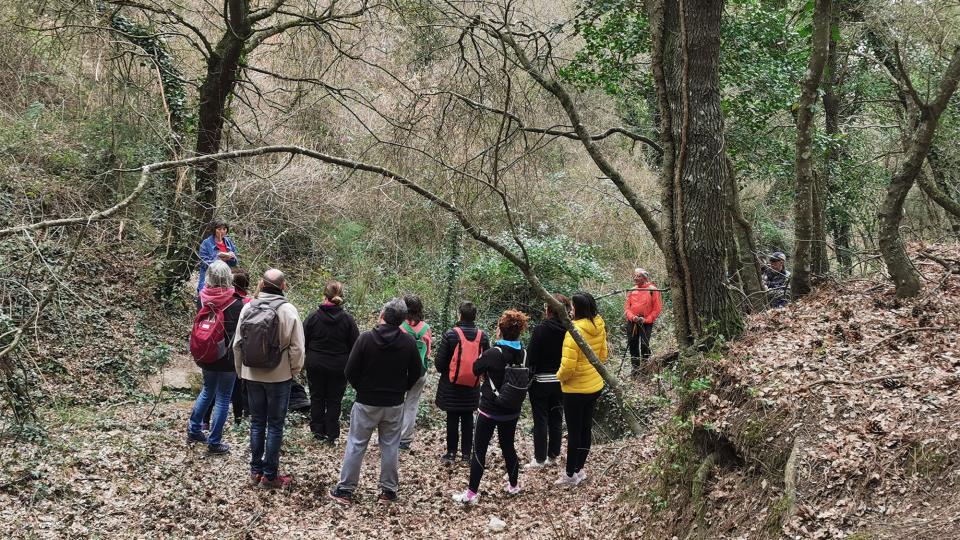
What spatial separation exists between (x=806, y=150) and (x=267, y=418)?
6160 mm

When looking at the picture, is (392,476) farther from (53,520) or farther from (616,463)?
(53,520)

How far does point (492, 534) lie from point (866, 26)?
960cm

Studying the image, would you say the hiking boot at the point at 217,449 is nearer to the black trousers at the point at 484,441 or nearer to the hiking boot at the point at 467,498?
the hiking boot at the point at 467,498

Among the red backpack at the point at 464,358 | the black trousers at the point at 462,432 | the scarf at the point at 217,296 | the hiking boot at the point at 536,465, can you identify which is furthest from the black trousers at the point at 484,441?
the scarf at the point at 217,296

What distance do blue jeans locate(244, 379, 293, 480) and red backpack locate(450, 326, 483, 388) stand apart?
5.58 ft

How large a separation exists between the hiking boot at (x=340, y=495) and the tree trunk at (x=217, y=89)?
17.3 feet

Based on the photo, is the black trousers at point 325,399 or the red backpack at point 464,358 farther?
the black trousers at point 325,399

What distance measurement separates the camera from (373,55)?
1379 centimetres

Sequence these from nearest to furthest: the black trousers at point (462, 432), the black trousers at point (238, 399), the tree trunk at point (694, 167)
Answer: the tree trunk at point (694, 167)
the black trousers at point (462, 432)
the black trousers at point (238, 399)

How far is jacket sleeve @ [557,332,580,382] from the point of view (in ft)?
22.9

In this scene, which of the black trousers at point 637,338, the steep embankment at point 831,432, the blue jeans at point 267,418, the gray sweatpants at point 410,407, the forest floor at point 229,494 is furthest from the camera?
the black trousers at point 637,338

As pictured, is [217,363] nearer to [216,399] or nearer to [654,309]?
[216,399]

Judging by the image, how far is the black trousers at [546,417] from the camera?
7543mm

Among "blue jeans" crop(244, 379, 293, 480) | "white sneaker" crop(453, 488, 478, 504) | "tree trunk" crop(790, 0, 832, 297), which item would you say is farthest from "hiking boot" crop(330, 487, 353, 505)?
"tree trunk" crop(790, 0, 832, 297)
